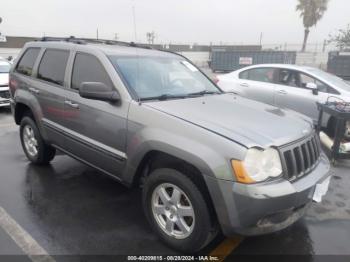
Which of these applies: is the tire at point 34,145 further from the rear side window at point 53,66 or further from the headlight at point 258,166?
the headlight at point 258,166

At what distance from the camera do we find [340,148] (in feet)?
18.9

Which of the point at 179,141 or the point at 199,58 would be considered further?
the point at 199,58

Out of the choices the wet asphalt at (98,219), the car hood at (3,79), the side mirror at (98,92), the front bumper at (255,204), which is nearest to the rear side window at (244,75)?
the wet asphalt at (98,219)

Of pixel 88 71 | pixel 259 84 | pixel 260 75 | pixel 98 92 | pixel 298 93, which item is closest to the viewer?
pixel 98 92

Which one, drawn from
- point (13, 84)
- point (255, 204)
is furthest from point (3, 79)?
point (255, 204)

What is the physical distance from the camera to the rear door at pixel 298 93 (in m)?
7.16

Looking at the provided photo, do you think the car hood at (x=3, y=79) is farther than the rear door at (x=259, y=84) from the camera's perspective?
Yes

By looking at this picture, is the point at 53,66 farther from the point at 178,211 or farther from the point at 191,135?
the point at 178,211

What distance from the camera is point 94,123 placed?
3.71 meters

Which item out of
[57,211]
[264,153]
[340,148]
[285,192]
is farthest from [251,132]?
[340,148]

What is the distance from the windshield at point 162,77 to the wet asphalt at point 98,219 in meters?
1.37

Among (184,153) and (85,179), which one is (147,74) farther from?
(85,179)

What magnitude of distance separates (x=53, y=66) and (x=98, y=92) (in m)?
1.50

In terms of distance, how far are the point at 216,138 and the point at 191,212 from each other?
0.69 meters
